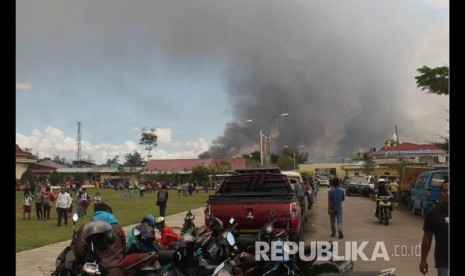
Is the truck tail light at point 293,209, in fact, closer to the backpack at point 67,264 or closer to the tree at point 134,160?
the backpack at point 67,264

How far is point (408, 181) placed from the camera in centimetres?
2398

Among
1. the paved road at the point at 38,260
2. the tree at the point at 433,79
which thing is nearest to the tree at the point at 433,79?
the tree at the point at 433,79

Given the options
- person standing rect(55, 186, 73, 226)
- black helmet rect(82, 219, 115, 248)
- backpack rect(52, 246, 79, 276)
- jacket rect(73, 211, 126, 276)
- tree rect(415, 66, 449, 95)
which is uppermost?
tree rect(415, 66, 449, 95)

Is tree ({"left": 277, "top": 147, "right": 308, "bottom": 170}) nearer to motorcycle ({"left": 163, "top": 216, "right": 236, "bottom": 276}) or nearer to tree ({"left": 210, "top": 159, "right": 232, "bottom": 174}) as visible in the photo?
tree ({"left": 210, "top": 159, "right": 232, "bottom": 174})

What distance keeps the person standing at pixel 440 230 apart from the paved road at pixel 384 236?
6.81 feet

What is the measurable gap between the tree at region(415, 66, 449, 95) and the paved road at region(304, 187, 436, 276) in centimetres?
688

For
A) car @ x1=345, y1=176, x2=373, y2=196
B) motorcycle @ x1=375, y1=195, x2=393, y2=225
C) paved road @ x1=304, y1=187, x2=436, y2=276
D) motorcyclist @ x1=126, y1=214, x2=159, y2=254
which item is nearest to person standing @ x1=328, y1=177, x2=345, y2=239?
paved road @ x1=304, y1=187, x2=436, y2=276

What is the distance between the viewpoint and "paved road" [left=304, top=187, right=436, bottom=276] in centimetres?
858

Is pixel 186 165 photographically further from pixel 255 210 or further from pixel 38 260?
pixel 255 210

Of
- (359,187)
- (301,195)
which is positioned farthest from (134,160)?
(301,195)

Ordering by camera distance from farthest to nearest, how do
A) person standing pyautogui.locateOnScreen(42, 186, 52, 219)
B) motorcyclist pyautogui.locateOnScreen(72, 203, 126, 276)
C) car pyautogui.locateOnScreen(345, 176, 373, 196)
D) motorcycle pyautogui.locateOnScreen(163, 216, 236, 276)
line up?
car pyautogui.locateOnScreen(345, 176, 373, 196) < person standing pyautogui.locateOnScreen(42, 186, 52, 219) < motorcycle pyautogui.locateOnScreen(163, 216, 236, 276) < motorcyclist pyautogui.locateOnScreen(72, 203, 126, 276)
